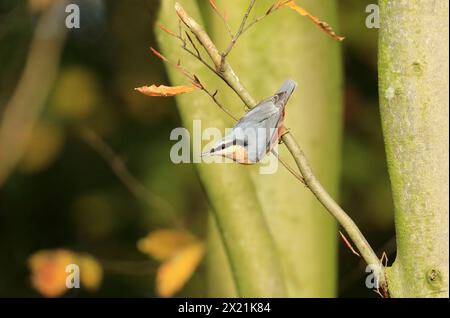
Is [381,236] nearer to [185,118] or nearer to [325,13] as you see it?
[325,13]

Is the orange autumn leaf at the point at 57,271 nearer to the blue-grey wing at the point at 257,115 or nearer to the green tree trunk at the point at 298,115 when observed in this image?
the green tree trunk at the point at 298,115

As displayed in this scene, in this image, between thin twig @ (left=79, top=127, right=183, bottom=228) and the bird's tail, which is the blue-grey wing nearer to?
the bird's tail

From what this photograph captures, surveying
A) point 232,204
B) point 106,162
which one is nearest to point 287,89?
point 232,204

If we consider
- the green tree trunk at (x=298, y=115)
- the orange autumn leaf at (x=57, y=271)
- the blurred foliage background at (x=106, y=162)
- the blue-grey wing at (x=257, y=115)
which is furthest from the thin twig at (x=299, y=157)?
the blurred foliage background at (x=106, y=162)

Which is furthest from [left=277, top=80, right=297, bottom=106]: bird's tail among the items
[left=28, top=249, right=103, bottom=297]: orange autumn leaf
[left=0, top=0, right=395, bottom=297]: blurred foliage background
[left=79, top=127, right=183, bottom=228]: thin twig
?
[left=0, top=0, right=395, bottom=297]: blurred foliage background

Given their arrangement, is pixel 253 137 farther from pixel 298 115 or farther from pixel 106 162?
pixel 106 162
